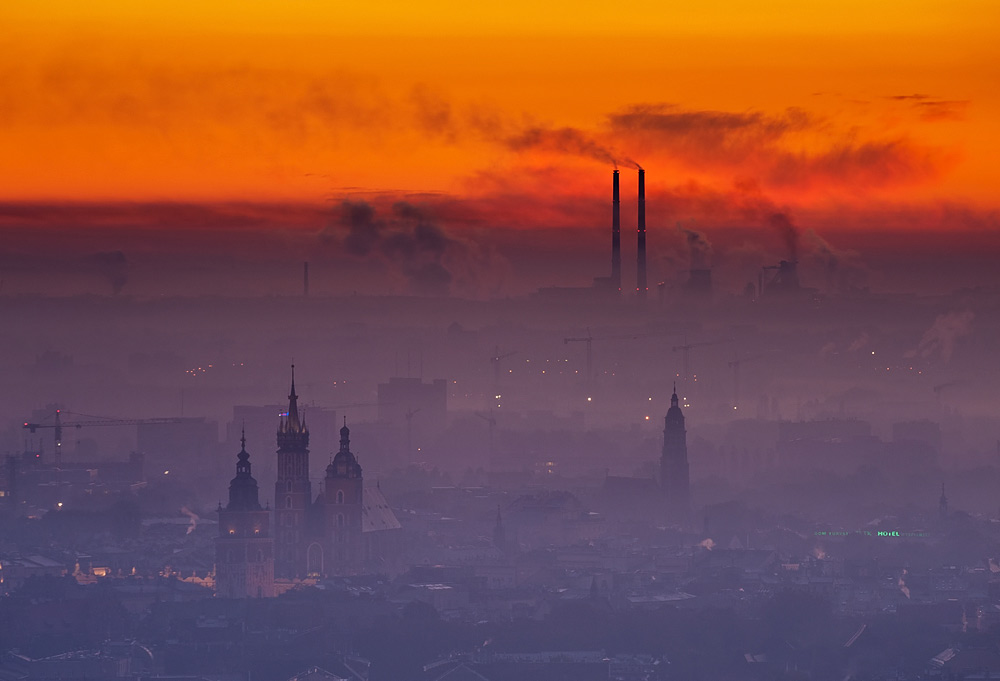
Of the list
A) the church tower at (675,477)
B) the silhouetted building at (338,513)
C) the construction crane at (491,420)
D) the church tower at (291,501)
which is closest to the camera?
the church tower at (291,501)

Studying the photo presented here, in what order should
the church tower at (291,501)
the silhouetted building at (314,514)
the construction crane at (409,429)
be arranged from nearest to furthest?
1. the church tower at (291,501)
2. the silhouetted building at (314,514)
3. the construction crane at (409,429)

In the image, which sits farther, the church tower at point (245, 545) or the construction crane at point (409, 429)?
the construction crane at point (409, 429)

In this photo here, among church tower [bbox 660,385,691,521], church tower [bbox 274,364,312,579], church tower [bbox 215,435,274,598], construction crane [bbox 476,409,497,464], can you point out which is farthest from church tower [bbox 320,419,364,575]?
construction crane [bbox 476,409,497,464]

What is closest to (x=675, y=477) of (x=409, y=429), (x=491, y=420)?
(x=409, y=429)

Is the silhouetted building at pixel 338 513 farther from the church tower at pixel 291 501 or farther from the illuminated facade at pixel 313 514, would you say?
the church tower at pixel 291 501

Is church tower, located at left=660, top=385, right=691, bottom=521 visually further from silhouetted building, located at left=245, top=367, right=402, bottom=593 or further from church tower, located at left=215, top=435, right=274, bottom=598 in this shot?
church tower, located at left=215, top=435, right=274, bottom=598

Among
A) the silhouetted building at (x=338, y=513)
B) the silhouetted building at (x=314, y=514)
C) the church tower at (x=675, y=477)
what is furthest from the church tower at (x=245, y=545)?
the church tower at (x=675, y=477)
